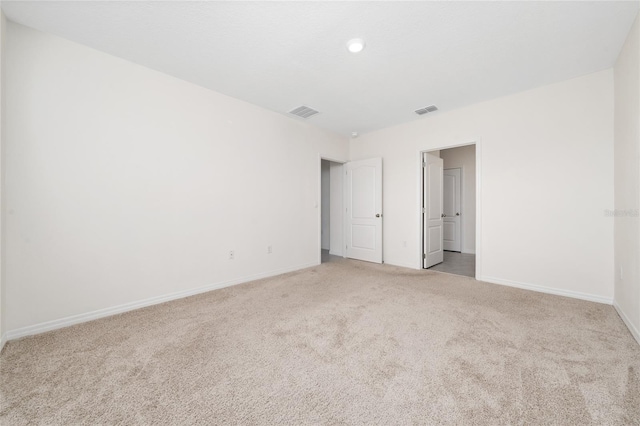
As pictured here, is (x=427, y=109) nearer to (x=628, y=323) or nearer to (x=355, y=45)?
(x=355, y=45)

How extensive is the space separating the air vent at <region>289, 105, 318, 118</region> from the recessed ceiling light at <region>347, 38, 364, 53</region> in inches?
58.8

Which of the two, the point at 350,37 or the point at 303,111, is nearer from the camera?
the point at 350,37

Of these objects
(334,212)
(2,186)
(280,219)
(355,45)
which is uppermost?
(355,45)

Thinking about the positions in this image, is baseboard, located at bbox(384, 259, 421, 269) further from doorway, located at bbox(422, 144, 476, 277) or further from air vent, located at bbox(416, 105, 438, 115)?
air vent, located at bbox(416, 105, 438, 115)

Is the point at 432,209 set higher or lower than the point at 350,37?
lower

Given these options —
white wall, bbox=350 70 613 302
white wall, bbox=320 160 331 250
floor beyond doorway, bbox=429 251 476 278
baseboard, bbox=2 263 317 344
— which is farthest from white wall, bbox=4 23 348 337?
white wall, bbox=350 70 613 302

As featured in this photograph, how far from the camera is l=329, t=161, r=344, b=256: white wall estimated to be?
17.9ft

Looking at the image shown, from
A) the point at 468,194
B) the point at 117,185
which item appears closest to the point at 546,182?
the point at 468,194

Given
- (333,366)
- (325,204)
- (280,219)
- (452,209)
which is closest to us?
(333,366)

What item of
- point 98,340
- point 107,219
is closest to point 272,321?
point 98,340

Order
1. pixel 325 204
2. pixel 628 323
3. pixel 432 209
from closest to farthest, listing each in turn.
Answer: pixel 628 323 → pixel 432 209 → pixel 325 204

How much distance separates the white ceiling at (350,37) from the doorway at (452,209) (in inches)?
73.5

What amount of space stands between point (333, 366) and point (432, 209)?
11.9ft

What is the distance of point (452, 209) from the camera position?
19.9ft
